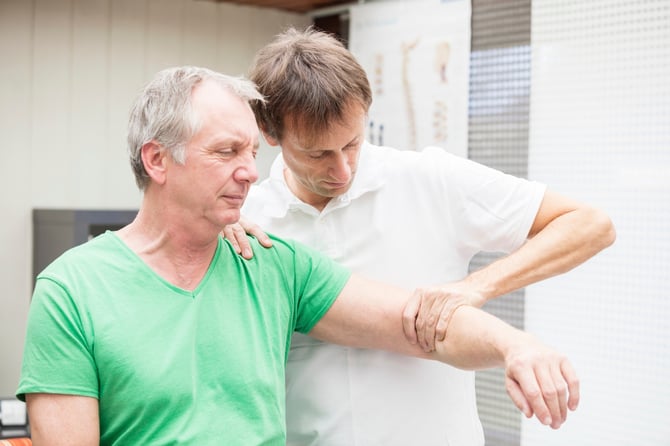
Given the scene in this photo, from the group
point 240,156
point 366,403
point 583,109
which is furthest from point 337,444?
point 583,109

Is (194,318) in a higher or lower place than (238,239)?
lower

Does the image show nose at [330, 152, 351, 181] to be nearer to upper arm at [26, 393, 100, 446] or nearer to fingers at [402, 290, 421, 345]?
fingers at [402, 290, 421, 345]

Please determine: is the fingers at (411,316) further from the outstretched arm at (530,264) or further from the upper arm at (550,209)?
the upper arm at (550,209)

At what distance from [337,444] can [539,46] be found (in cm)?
191

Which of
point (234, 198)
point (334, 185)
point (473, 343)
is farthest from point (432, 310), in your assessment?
point (234, 198)

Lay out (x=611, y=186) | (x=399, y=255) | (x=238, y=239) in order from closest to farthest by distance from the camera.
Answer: (x=238, y=239)
(x=399, y=255)
(x=611, y=186)

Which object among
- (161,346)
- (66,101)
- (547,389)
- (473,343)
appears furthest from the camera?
(66,101)

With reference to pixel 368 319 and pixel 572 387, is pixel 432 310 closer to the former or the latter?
pixel 368 319

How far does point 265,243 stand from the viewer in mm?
1625

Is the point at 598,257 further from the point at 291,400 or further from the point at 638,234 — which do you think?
the point at 291,400

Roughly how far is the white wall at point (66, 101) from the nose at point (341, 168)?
2202mm

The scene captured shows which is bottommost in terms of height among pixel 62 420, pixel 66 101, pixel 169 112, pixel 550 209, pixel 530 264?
pixel 62 420

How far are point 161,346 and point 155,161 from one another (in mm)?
341

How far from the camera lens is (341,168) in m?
1.63
